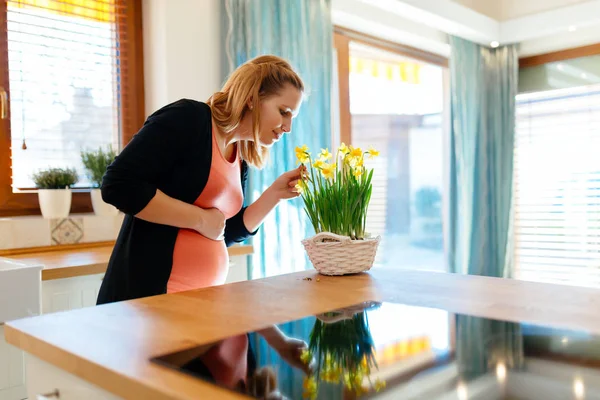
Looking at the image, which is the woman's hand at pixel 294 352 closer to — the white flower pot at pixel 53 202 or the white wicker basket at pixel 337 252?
the white wicker basket at pixel 337 252

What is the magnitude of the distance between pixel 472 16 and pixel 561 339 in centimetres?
378

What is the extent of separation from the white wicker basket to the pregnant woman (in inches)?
9.6

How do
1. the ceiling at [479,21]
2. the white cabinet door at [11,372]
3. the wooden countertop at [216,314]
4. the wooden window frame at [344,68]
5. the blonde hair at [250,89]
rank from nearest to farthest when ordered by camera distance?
the wooden countertop at [216,314] → the blonde hair at [250,89] → the white cabinet door at [11,372] → the ceiling at [479,21] → the wooden window frame at [344,68]

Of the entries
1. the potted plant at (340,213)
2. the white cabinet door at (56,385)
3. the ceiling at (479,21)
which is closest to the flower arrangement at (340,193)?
the potted plant at (340,213)

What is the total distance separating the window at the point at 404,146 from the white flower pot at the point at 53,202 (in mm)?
2330

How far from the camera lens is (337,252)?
1371 mm

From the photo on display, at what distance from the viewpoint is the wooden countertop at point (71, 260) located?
1.89 m

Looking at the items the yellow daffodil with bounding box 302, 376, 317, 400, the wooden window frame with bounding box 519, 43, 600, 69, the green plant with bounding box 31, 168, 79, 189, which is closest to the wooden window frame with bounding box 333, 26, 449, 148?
the wooden window frame with bounding box 519, 43, 600, 69

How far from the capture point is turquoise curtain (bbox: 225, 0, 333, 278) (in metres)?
2.83

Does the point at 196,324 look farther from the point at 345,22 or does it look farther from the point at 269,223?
the point at 345,22

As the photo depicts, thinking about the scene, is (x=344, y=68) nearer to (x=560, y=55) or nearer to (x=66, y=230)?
(x=560, y=55)

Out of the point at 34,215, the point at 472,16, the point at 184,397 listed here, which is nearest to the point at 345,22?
the point at 472,16

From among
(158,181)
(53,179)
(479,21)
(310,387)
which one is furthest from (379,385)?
(479,21)

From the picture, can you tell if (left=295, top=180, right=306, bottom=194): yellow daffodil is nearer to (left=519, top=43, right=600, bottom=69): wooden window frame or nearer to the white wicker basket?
the white wicker basket
